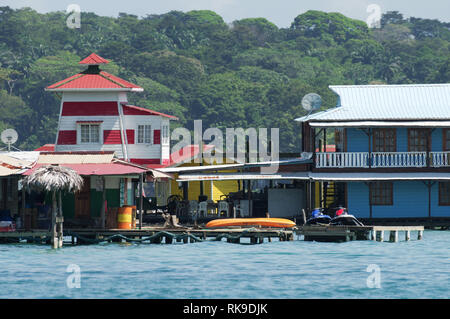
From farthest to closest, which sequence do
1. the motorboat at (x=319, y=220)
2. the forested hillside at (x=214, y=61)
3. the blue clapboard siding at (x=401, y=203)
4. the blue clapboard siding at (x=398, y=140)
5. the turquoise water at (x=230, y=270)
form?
the forested hillside at (x=214, y=61)
the blue clapboard siding at (x=398, y=140)
the blue clapboard siding at (x=401, y=203)
the motorboat at (x=319, y=220)
the turquoise water at (x=230, y=270)

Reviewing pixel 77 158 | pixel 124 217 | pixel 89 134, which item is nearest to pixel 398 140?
pixel 124 217

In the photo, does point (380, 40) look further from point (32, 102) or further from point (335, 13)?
point (32, 102)

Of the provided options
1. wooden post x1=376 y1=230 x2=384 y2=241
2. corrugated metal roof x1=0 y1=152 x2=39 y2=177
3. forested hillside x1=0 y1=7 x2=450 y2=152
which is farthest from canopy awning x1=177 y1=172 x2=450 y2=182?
forested hillside x1=0 y1=7 x2=450 y2=152

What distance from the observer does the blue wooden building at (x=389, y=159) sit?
47688 mm

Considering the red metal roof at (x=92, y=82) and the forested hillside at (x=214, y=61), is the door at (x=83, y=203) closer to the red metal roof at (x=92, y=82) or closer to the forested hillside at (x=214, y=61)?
the red metal roof at (x=92, y=82)

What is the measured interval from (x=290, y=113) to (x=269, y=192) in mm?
61066

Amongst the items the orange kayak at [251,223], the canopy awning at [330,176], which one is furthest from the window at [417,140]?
the orange kayak at [251,223]

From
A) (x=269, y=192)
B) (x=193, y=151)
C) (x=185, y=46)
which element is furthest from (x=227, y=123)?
(x=269, y=192)

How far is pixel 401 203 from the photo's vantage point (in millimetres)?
48594

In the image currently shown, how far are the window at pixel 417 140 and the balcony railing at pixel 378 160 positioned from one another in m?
0.74

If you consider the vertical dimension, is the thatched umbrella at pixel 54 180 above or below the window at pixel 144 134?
below

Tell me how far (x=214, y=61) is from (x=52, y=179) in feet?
307

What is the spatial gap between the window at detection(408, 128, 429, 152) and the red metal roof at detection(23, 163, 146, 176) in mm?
14166

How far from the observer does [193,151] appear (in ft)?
198
